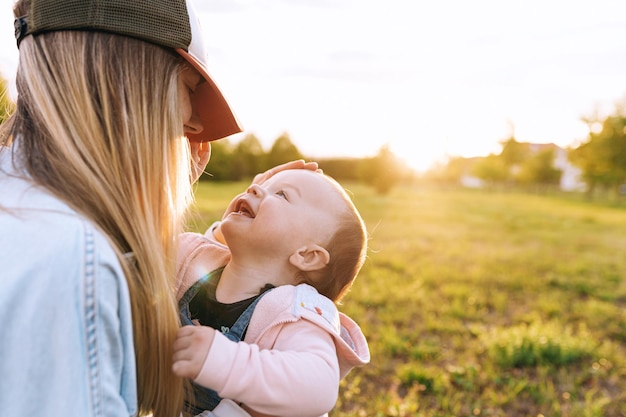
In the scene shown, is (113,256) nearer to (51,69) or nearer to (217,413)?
(51,69)

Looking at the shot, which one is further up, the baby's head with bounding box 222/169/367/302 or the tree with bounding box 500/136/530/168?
the baby's head with bounding box 222/169/367/302

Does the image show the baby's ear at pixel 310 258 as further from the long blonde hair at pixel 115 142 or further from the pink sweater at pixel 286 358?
the long blonde hair at pixel 115 142

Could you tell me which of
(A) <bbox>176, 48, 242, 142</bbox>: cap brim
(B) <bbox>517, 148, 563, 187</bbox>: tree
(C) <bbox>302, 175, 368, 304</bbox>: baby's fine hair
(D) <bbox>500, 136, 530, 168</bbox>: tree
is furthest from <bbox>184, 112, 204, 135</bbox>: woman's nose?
(D) <bbox>500, 136, 530, 168</bbox>: tree

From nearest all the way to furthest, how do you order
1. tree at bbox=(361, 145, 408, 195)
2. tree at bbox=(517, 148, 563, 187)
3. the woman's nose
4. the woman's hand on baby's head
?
the woman's nose
the woman's hand on baby's head
tree at bbox=(361, 145, 408, 195)
tree at bbox=(517, 148, 563, 187)

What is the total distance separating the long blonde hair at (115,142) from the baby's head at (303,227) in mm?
414

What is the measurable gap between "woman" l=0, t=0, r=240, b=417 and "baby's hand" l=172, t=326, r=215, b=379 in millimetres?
31

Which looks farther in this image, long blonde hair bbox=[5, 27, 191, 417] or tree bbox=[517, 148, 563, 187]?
tree bbox=[517, 148, 563, 187]

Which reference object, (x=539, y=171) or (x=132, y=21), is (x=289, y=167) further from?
(x=539, y=171)

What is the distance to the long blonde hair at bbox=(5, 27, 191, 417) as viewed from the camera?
128cm

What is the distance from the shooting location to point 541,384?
4141 millimetres

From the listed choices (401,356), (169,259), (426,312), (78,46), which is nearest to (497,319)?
(426,312)

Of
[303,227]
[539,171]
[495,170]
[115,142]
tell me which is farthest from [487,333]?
[495,170]

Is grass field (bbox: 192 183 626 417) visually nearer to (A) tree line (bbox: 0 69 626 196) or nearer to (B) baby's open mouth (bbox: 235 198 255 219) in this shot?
(B) baby's open mouth (bbox: 235 198 255 219)

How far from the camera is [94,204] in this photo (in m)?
1.27
